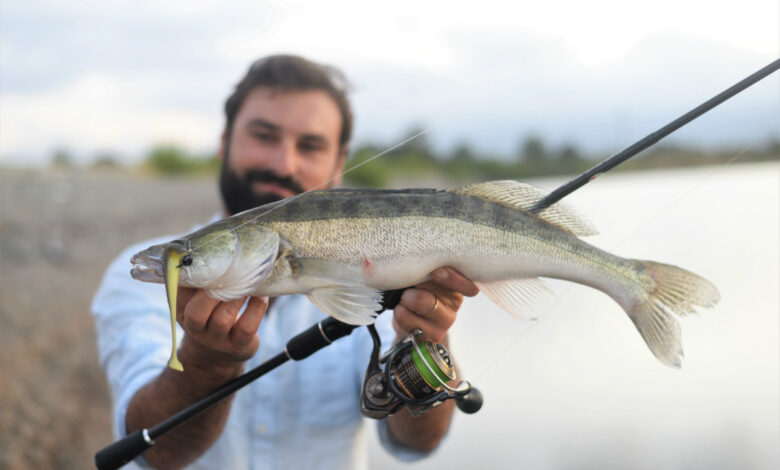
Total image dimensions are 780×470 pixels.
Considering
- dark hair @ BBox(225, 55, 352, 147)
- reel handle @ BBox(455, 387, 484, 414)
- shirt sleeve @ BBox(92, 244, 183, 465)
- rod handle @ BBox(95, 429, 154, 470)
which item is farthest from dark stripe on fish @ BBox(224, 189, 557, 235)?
dark hair @ BBox(225, 55, 352, 147)

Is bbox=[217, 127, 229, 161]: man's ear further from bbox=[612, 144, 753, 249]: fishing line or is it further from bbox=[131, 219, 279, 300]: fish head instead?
bbox=[612, 144, 753, 249]: fishing line

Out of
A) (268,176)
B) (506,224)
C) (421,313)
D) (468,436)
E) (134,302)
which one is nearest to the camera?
(506,224)

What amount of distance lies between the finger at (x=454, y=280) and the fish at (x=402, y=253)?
21 mm

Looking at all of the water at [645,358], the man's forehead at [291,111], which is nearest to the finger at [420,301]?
the water at [645,358]

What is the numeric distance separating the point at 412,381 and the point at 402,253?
1.49ft

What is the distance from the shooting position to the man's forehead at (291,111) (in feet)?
11.0

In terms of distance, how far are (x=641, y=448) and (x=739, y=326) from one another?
4.61 metres

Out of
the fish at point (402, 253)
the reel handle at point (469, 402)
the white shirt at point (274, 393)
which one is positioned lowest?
the white shirt at point (274, 393)

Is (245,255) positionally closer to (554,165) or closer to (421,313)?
(421,313)

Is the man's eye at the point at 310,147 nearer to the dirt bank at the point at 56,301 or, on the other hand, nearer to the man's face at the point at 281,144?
the man's face at the point at 281,144

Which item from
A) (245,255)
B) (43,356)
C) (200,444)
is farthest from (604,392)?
(43,356)

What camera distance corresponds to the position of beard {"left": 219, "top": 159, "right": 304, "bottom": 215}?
131 inches

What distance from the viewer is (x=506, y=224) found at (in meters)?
1.77

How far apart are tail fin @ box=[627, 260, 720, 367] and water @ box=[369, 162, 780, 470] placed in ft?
0.55
